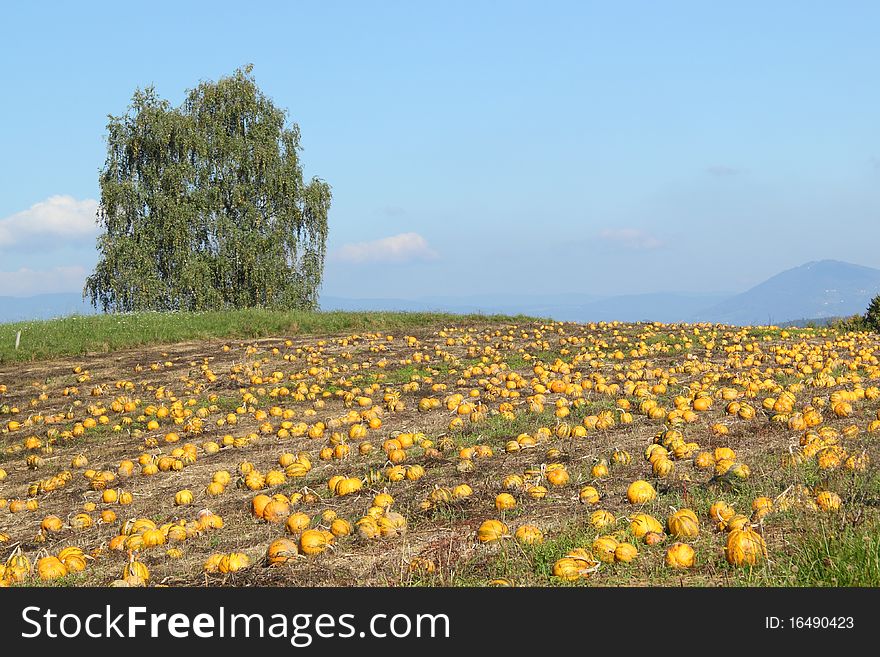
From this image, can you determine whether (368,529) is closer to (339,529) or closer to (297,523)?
(339,529)

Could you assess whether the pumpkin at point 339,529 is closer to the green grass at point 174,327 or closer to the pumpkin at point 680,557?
the pumpkin at point 680,557

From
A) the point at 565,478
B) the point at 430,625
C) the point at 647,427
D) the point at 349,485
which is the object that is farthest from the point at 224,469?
the point at 430,625

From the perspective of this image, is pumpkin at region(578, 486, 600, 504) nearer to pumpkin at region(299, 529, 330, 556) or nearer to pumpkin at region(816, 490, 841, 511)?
pumpkin at region(816, 490, 841, 511)

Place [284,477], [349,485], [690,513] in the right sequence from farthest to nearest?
1. [284,477]
2. [349,485]
3. [690,513]

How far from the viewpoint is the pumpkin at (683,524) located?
5.38 metres

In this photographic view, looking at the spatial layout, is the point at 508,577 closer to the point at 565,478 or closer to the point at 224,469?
the point at 565,478

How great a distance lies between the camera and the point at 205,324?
24.8 m

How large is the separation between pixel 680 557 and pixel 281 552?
111 inches

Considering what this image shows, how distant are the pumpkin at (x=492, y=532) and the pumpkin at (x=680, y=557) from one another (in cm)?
117

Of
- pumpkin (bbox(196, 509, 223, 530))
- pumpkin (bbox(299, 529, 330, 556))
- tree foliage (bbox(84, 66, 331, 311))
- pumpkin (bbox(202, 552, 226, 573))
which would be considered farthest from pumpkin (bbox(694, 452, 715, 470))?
tree foliage (bbox(84, 66, 331, 311))

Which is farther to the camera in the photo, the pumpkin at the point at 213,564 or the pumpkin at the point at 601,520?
the pumpkin at the point at 213,564

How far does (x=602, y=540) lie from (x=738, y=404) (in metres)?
4.64

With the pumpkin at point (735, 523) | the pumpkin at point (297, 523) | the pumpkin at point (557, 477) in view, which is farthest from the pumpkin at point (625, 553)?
the pumpkin at point (297, 523)

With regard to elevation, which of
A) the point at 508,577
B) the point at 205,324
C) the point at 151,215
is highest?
the point at 151,215
